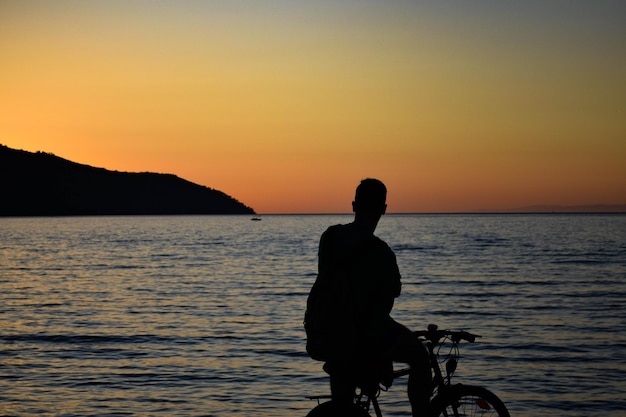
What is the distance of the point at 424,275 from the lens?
4184 centimetres

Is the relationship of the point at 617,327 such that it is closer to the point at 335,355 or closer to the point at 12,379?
the point at 12,379

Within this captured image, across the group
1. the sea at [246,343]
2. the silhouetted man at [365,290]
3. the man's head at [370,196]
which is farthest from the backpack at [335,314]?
the sea at [246,343]

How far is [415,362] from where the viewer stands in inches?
224

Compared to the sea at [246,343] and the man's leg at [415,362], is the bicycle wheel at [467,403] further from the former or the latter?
the sea at [246,343]

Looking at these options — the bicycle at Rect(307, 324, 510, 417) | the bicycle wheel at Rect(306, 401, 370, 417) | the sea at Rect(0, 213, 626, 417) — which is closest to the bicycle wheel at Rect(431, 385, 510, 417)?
the bicycle at Rect(307, 324, 510, 417)

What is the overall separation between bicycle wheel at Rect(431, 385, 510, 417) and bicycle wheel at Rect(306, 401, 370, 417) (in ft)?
2.27

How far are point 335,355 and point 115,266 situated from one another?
46.8 meters

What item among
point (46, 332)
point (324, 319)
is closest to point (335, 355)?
point (324, 319)

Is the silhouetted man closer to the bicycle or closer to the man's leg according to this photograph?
the man's leg

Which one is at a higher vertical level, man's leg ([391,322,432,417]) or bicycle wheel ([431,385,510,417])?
man's leg ([391,322,432,417])

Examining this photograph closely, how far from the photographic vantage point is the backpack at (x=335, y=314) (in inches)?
212

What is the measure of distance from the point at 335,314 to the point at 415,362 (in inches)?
29.6

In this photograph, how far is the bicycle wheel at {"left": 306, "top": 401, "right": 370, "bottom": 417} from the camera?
5535mm

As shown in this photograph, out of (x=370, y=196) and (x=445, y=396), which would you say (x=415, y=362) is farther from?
(x=370, y=196)
